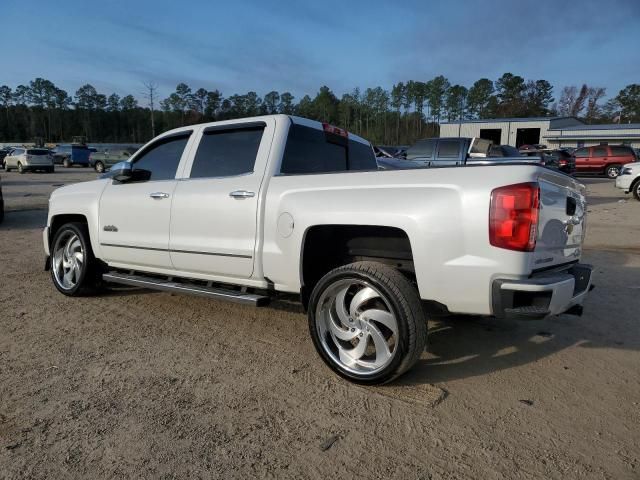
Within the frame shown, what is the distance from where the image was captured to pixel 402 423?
2.69m

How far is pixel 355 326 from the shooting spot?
10.6ft

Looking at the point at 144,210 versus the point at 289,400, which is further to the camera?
the point at 144,210

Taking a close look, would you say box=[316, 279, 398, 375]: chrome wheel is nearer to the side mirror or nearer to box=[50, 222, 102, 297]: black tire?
the side mirror

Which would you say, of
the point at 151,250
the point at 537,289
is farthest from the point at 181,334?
the point at 537,289

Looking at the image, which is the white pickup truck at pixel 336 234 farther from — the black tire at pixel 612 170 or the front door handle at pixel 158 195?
the black tire at pixel 612 170

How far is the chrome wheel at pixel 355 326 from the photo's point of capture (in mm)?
3096

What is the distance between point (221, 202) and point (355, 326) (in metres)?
1.50

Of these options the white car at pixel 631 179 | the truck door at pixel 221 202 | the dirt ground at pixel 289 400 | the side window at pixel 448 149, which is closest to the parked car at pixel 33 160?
the side window at pixel 448 149

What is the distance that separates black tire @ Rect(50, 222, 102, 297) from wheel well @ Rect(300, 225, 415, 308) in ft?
8.89

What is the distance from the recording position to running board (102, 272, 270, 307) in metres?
3.59

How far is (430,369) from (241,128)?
8.35 feet

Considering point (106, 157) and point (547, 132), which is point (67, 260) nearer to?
point (106, 157)

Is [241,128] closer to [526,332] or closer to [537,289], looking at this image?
[537,289]

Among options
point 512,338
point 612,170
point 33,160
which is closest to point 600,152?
point 612,170
